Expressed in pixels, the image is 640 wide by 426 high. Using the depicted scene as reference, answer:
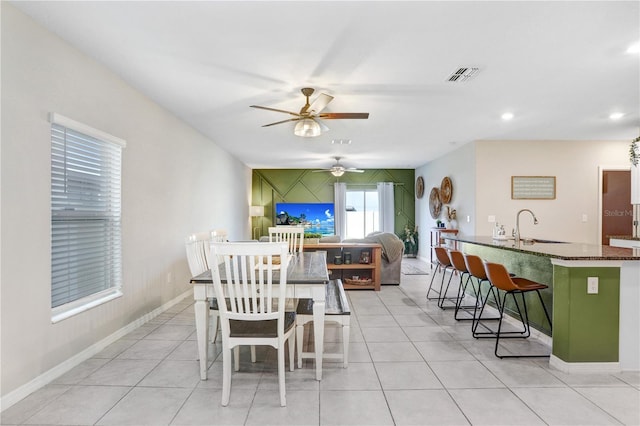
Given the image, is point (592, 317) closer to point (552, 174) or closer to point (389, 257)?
point (389, 257)

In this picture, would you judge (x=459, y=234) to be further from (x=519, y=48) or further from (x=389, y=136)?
(x=519, y=48)

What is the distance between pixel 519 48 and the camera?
2807 mm

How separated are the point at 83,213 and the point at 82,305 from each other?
2.50 feet

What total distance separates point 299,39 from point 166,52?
1.12 meters

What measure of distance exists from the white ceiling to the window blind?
76 cm

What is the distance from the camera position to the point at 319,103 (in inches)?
139

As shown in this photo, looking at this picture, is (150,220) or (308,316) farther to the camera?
(150,220)

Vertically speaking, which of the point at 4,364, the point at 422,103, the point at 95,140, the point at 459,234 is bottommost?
the point at 4,364

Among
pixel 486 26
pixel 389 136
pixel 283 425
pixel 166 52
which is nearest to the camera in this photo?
pixel 283 425

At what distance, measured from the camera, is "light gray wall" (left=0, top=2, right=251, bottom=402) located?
7.31ft

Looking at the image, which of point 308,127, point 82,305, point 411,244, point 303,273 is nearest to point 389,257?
point 308,127

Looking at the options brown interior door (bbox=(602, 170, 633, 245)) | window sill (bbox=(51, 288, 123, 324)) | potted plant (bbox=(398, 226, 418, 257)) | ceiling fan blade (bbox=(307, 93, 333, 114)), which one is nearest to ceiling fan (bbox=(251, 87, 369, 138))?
ceiling fan blade (bbox=(307, 93, 333, 114))

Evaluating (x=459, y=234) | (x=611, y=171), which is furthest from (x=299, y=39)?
(x=611, y=171)

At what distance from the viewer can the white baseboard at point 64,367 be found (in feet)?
7.22
